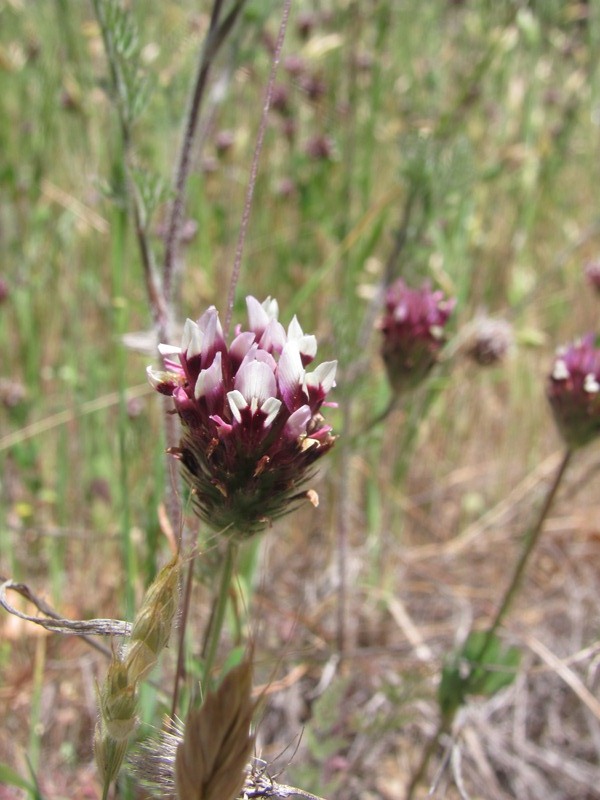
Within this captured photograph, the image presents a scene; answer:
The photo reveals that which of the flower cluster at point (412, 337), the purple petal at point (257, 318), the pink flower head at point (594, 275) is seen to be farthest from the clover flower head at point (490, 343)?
the purple petal at point (257, 318)

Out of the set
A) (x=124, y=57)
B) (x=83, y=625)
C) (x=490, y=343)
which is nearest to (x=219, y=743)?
(x=83, y=625)

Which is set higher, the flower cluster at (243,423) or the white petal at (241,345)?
the white petal at (241,345)

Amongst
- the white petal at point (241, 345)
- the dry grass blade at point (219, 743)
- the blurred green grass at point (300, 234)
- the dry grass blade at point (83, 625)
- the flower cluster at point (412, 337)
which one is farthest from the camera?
the blurred green grass at point (300, 234)

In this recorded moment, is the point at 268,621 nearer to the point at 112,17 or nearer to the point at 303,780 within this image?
the point at 303,780

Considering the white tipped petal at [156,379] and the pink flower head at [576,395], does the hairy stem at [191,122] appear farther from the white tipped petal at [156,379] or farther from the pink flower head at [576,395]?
the pink flower head at [576,395]

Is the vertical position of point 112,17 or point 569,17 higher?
point 569,17

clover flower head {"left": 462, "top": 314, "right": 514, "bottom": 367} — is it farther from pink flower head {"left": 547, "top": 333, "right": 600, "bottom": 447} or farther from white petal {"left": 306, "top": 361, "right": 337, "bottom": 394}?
white petal {"left": 306, "top": 361, "right": 337, "bottom": 394}

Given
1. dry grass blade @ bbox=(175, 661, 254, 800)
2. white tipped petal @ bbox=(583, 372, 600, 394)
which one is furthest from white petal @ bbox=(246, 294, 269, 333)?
white tipped petal @ bbox=(583, 372, 600, 394)

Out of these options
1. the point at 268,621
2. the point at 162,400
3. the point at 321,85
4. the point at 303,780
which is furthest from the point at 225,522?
the point at 321,85
